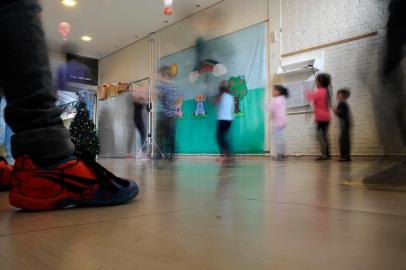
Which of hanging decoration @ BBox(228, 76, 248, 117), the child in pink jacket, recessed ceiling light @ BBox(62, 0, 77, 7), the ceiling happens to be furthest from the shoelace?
recessed ceiling light @ BBox(62, 0, 77, 7)

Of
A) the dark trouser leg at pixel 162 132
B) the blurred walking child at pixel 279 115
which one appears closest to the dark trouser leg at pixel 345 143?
the blurred walking child at pixel 279 115

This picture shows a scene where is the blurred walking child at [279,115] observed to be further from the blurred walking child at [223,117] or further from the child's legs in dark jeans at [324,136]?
the blurred walking child at [223,117]

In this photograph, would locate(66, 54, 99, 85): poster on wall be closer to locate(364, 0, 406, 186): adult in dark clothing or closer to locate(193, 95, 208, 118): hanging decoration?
locate(193, 95, 208, 118): hanging decoration

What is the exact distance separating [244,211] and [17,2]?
0.67m

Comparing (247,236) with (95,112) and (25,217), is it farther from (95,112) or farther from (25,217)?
(95,112)

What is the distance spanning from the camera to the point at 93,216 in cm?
74

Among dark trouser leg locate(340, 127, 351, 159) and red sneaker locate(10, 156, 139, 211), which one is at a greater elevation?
dark trouser leg locate(340, 127, 351, 159)

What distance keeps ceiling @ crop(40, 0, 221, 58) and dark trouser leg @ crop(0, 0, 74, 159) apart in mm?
6904

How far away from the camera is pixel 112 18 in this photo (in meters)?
8.14

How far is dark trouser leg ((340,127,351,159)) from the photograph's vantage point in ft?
14.9

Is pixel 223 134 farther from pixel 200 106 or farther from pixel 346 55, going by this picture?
pixel 200 106

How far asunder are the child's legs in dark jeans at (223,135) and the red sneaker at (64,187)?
3.90 meters

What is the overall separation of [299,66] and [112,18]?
4571mm

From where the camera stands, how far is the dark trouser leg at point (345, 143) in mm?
4543
